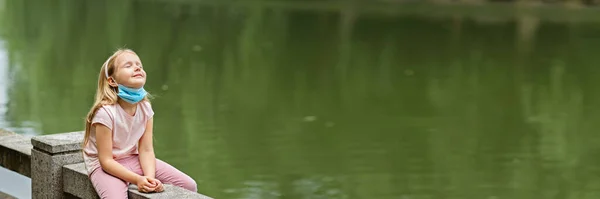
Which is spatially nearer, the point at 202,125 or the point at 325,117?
the point at 202,125

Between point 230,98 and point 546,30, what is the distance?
13401 millimetres

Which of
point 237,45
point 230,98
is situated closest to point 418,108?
point 230,98

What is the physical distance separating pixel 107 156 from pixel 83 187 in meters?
0.35

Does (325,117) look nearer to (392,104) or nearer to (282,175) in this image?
(392,104)

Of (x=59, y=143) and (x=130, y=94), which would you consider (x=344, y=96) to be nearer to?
(x=59, y=143)

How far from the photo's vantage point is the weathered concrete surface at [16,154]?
18.6 ft

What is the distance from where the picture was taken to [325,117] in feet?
48.2

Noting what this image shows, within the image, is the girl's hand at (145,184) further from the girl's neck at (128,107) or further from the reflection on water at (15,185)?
the reflection on water at (15,185)

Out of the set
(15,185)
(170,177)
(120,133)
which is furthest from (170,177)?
(15,185)

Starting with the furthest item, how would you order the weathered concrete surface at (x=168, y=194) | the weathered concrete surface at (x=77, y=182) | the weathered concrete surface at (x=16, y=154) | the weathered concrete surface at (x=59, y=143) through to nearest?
the weathered concrete surface at (x=16, y=154) < the weathered concrete surface at (x=59, y=143) < the weathered concrete surface at (x=77, y=182) < the weathered concrete surface at (x=168, y=194)

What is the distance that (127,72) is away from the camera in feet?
15.6

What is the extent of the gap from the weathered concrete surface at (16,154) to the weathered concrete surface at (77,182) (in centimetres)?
52

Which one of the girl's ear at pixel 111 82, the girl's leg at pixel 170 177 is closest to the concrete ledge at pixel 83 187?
the girl's leg at pixel 170 177

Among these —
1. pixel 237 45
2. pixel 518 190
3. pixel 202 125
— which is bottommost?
pixel 518 190
